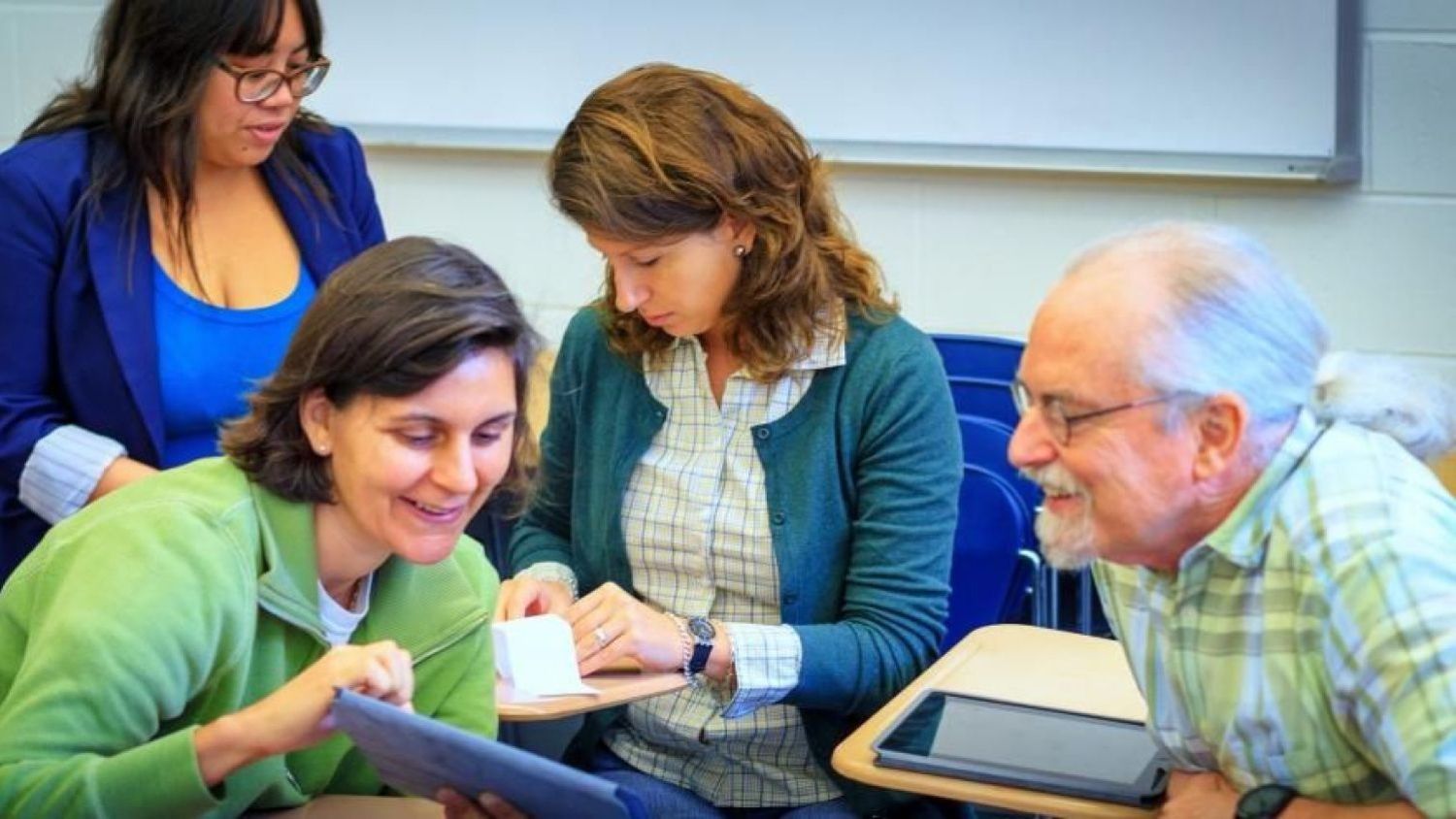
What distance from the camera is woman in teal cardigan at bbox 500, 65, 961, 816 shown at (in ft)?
7.26

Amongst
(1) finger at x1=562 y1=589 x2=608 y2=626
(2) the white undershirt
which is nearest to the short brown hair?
(2) the white undershirt

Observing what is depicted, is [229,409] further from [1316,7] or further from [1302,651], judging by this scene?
[1316,7]

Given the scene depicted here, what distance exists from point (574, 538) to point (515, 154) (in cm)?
160

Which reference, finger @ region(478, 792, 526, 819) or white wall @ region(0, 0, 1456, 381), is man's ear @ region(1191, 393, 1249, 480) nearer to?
finger @ region(478, 792, 526, 819)

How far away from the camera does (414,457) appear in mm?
1750

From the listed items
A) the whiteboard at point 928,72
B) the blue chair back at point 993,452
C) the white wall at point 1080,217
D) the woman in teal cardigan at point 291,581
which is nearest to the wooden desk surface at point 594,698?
the woman in teal cardigan at point 291,581

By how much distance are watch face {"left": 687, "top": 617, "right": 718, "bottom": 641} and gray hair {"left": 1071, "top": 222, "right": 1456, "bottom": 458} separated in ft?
2.27

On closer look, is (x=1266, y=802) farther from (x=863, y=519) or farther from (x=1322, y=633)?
(x=863, y=519)

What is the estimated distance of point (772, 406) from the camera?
90.7 inches

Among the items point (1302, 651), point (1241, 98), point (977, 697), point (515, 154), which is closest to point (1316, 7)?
point (1241, 98)

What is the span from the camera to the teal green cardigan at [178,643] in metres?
1.56

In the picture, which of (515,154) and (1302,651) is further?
(515,154)

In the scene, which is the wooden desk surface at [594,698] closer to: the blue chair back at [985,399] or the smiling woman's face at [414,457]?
the smiling woman's face at [414,457]

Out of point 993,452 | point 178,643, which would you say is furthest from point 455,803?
point 993,452
